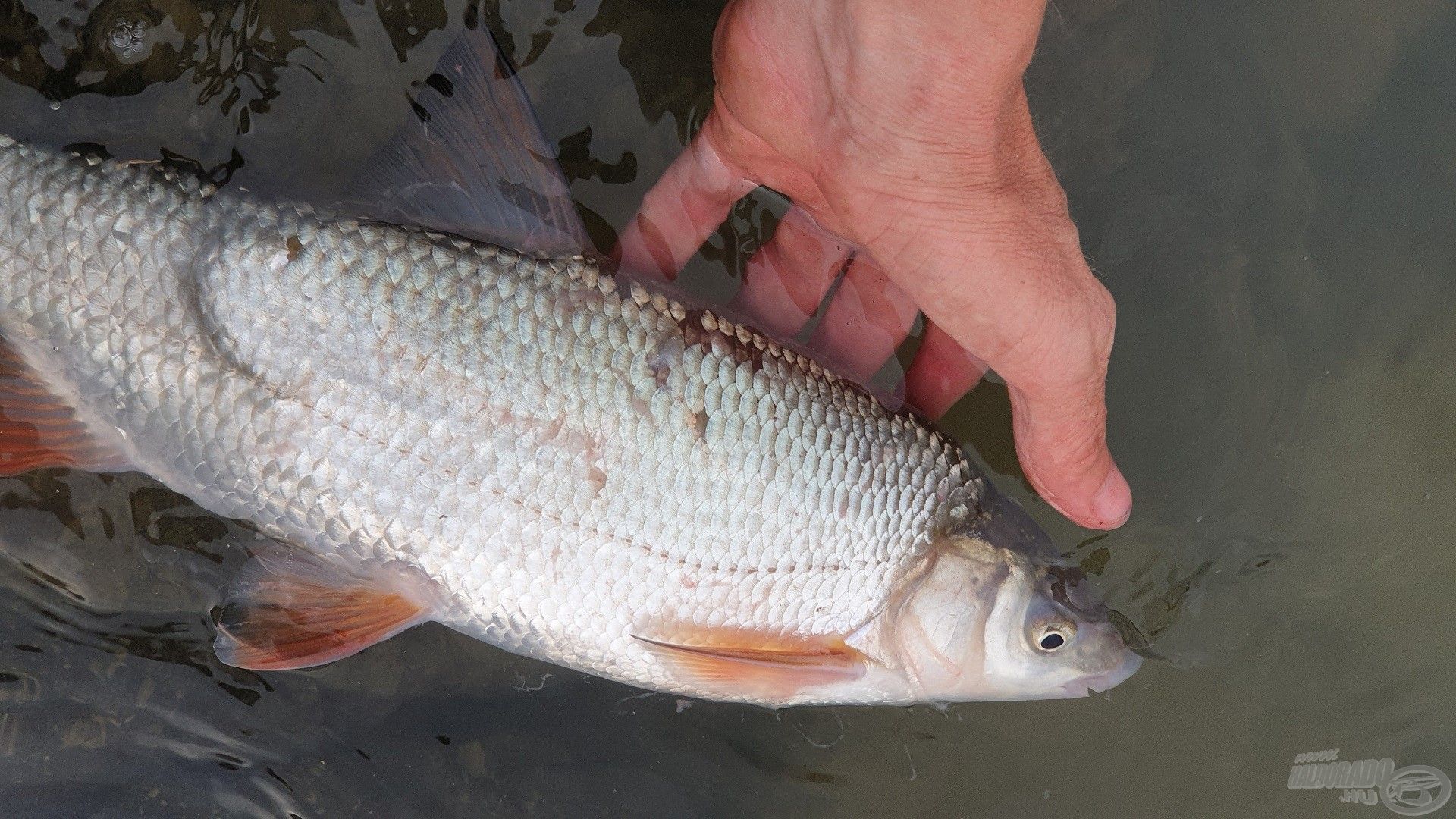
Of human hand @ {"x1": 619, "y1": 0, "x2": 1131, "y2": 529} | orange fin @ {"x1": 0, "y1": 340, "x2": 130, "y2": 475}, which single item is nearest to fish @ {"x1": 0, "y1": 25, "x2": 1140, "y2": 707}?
orange fin @ {"x1": 0, "y1": 340, "x2": 130, "y2": 475}

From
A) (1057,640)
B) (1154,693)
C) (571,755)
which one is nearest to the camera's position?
(1057,640)

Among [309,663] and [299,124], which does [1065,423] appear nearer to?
[309,663]

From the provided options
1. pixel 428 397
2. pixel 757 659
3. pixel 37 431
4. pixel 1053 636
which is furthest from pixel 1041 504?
pixel 37 431

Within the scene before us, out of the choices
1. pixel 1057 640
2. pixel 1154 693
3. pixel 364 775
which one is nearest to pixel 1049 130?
pixel 1057 640

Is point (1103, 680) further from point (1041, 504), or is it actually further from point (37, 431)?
point (37, 431)

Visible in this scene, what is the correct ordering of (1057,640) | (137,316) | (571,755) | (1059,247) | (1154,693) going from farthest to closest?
1. (1154,693)
2. (571,755)
3. (1057,640)
4. (1059,247)
5. (137,316)

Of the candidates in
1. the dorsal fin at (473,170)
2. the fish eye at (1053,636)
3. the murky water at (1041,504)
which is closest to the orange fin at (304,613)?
the murky water at (1041,504)
